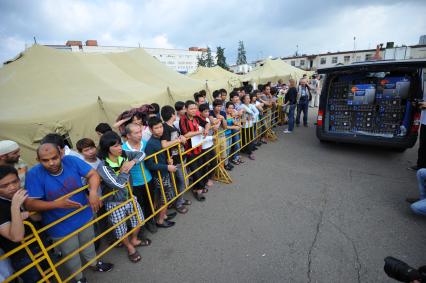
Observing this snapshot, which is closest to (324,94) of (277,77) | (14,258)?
(14,258)

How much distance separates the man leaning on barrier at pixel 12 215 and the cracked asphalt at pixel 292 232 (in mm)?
991

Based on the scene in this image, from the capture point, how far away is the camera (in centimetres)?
Answer: 137

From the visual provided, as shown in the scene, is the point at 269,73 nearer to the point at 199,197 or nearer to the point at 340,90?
the point at 340,90

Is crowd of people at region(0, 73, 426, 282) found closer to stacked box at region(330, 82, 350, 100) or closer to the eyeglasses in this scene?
the eyeglasses

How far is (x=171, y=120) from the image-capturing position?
374 centimetres

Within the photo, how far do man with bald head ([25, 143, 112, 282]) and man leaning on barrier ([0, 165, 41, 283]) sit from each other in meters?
0.17

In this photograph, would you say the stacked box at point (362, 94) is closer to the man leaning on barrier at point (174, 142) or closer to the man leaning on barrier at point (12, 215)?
the man leaning on barrier at point (174, 142)

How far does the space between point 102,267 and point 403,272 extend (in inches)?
121

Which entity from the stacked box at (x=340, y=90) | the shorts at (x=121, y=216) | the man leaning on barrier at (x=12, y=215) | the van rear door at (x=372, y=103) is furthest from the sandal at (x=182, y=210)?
the stacked box at (x=340, y=90)

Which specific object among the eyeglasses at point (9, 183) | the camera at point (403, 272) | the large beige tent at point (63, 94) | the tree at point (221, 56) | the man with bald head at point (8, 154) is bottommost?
the camera at point (403, 272)

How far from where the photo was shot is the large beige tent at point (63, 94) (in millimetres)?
4703

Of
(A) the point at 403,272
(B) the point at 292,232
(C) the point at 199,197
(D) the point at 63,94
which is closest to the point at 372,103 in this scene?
(B) the point at 292,232

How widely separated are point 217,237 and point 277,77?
57.8 feet

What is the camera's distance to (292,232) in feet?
10.4
